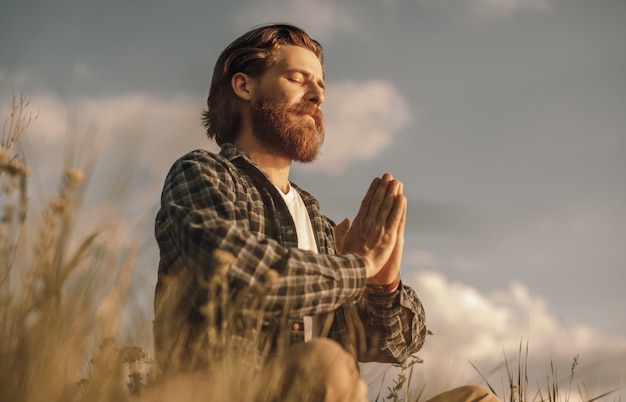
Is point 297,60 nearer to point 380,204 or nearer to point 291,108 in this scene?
point 291,108

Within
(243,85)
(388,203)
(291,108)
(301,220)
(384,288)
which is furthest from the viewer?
(243,85)

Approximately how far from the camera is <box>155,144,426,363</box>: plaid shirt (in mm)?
2146

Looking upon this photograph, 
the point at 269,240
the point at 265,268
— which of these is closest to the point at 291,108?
the point at 269,240

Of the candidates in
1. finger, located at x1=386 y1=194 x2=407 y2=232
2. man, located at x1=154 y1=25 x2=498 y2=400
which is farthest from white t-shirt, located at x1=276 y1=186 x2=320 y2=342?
finger, located at x1=386 y1=194 x2=407 y2=232

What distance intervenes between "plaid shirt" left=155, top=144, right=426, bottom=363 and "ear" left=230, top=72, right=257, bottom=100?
538 millimetres

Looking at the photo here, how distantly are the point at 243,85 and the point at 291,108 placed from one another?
0.47 metres

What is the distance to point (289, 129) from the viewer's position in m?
3.43

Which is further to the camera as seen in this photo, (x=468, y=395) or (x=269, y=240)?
(x=468, y=395)

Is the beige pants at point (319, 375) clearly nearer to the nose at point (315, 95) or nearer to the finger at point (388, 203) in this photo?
the finger at point (388, 203)

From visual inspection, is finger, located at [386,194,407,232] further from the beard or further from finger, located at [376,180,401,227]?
the beard

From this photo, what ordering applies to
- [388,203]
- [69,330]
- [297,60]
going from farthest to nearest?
[297,60], [388,203], [69,330]

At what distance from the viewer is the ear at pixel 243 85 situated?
3756 millimetres

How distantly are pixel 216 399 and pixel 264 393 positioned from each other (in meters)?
0.23

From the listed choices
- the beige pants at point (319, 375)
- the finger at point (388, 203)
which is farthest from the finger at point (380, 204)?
the beige pants at point (319, 375)
